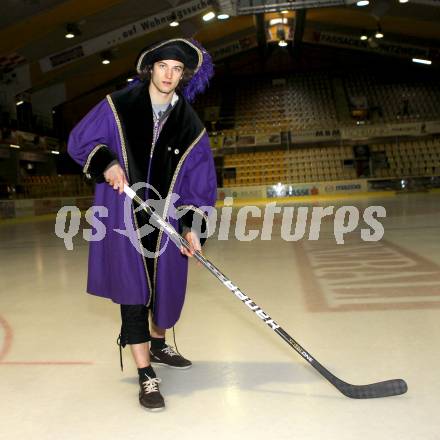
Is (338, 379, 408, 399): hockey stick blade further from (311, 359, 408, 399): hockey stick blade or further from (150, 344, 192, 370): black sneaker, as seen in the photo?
(150, 344, 192, 370): black sneaker

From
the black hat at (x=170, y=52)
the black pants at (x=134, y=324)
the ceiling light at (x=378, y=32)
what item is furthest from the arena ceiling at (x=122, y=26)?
the black pants at (x=134, y=324)

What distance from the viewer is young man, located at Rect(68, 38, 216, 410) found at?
1981 millimetres

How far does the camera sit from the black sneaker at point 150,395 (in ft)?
6.09

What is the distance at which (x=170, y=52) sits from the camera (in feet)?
6.56

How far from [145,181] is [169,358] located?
75cm

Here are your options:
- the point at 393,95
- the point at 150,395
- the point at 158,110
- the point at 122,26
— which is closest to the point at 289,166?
the point at 393,95

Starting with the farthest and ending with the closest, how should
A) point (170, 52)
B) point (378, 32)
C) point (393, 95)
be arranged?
point (393, 95) → point (378, 32) → point (170, 52)

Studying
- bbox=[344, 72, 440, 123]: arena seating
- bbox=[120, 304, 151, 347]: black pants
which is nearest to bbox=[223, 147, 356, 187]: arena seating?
bbox=[344, 72, 440, 123]: arena seating

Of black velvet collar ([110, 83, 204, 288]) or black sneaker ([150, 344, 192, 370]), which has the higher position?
black velvet collar ([110, 83, 204, 288])

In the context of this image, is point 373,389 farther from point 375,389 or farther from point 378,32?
point 378,32

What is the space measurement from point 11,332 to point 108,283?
1.19 metres

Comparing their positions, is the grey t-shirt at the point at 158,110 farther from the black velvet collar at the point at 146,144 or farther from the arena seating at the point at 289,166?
the arena seating at the point at 289,166

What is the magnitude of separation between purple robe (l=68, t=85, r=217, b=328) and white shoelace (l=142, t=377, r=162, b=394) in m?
0.20

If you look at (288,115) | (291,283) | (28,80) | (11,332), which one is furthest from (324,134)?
(11,332)
